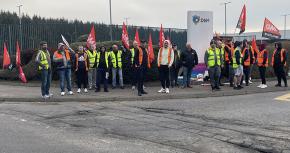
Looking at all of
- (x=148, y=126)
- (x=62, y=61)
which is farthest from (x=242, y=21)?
(x=148, y=126)

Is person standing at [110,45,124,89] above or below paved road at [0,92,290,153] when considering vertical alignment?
above

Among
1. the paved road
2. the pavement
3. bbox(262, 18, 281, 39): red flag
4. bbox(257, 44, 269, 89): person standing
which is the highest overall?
bbox(262, 18, 281, 39): red flag

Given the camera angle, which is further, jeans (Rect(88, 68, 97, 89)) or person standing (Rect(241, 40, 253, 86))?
jeans (Rect(88, 68, 97, 89))

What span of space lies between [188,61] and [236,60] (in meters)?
1.86

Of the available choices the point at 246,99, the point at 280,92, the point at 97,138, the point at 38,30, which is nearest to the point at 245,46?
the point at 280,92

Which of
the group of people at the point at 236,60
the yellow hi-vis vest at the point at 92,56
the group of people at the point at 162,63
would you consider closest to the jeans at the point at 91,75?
the group of people at the point at 162,63

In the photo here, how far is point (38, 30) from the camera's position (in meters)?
27.6

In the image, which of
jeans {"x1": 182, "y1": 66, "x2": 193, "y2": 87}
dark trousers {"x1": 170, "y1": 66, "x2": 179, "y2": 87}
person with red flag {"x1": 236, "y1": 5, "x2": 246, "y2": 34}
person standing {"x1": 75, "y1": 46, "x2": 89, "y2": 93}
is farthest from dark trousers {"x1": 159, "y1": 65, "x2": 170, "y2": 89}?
person with red flag {"x1": 236, "y1": 5, "x2": 246, "y2": 34}

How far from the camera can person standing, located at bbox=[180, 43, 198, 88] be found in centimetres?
1734

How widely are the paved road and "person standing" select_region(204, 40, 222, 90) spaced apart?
7.32ft

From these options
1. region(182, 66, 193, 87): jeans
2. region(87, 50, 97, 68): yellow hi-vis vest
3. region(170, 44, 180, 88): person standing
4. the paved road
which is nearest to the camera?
the paved road

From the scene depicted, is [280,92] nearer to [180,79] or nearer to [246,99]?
[246,99]

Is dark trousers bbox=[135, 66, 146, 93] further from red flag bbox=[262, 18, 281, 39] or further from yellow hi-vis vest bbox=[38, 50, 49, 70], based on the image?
red flag bbox=[262, 18, 281, 39]

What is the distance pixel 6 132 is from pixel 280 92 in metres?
10.6
